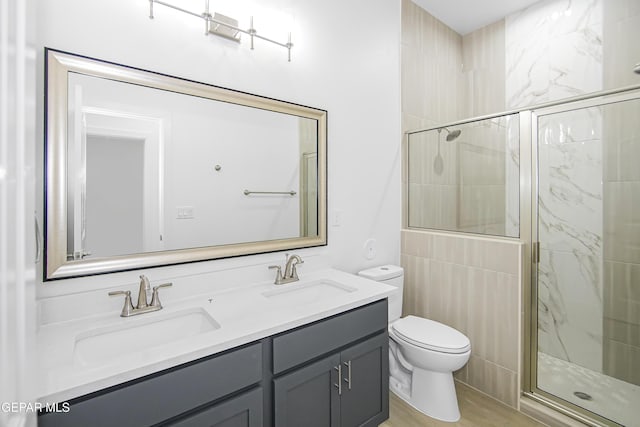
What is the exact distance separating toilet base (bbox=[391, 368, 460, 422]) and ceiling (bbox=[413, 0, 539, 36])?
283 centimetres

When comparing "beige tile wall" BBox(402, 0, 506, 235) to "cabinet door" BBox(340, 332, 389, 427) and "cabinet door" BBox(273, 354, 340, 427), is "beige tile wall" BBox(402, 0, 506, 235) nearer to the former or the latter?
"cabinet door" BBox(340, 332, 389, 427)

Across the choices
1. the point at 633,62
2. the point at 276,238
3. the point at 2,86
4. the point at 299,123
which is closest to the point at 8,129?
the point at 2,86

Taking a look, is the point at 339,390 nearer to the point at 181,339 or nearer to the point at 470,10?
the point at 181,339

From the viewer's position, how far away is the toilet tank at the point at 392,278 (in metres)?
2.13

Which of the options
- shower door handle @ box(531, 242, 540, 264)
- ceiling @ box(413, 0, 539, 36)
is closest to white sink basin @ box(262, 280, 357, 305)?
shower door handle @ box(531, 242, 540, 264)

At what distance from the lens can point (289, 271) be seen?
5.90ft

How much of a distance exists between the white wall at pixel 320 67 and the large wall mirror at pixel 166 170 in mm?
67

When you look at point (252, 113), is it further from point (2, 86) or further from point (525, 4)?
point (525, 4)

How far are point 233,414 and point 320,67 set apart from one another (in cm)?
189

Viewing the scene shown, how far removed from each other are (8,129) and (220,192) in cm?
114

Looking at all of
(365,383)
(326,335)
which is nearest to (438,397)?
(365,383)

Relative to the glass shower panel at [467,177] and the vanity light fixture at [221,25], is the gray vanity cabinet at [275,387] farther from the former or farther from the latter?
the vanity light fixture at [221,25]

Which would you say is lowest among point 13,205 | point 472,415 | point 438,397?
point 472,415

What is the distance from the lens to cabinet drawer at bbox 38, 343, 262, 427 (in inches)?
32.9
